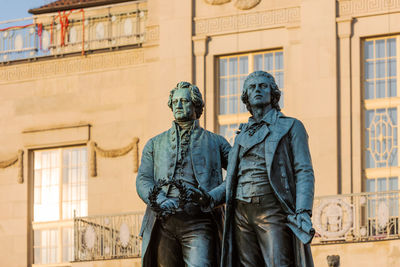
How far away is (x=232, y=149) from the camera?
1282cm

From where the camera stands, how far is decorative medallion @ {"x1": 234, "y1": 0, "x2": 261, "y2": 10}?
30297 mm

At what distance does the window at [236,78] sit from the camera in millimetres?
30234

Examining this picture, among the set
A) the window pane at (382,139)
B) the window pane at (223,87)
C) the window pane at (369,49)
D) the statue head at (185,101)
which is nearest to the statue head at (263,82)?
the statue head at (185,101)

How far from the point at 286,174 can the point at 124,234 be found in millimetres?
17319

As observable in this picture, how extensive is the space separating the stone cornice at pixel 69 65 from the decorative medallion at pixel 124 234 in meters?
4.27

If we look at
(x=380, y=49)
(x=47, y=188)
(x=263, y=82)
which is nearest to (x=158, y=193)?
(x=263, y=82)

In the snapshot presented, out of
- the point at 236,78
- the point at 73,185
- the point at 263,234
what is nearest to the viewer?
the point at 263,234

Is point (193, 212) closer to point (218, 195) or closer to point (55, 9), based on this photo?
point (218, 195)

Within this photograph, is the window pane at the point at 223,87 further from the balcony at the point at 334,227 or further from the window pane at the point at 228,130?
the balcony at the point at 334,227

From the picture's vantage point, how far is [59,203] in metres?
32.3

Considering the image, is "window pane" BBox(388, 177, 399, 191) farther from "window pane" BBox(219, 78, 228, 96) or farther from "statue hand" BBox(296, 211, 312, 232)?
"statue hand" BBox(296, 211, 312, 232)

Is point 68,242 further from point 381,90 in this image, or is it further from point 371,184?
point 381,90

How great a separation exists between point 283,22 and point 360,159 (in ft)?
11.4

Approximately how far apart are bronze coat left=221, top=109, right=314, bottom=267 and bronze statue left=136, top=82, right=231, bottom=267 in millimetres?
295
